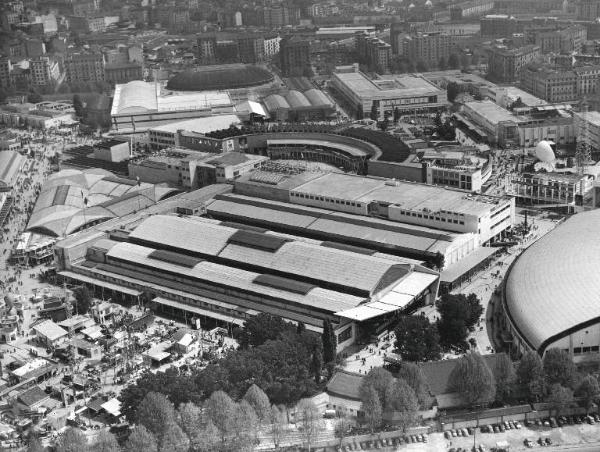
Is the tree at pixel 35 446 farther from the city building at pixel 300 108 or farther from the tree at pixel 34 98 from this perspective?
the tree at pixel 34 98

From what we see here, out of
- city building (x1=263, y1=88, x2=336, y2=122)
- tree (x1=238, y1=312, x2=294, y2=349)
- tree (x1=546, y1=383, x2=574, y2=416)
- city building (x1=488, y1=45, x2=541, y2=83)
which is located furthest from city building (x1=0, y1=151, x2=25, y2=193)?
city building (x1=488, y1=45, x2=541, y2=83)

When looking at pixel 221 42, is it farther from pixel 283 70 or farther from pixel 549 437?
pixel 549 437

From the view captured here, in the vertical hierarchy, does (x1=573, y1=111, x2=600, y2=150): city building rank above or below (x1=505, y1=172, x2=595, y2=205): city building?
above

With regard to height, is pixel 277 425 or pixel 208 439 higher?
pixel 208 439

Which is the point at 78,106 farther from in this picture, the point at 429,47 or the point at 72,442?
the point at 72,442

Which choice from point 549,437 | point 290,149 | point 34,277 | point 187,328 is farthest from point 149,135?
point 549,437

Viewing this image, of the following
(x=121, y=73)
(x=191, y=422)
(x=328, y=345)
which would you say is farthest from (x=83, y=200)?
(x=121, y=73)

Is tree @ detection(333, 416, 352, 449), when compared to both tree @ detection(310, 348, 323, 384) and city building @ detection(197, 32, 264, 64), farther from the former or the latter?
city building @ detection(197, 32, 264, 64)
